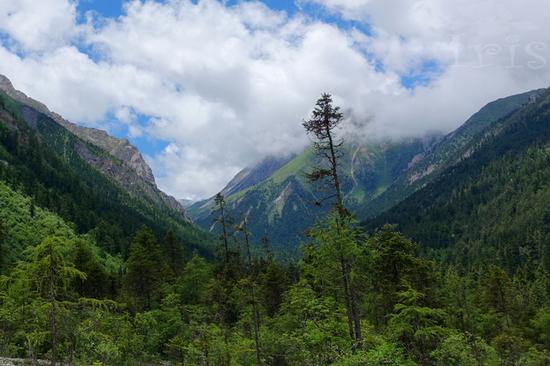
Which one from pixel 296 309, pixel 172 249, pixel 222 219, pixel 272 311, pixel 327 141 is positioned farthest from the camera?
pixel 172 249

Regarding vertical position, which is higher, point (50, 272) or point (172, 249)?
point (172, 249)

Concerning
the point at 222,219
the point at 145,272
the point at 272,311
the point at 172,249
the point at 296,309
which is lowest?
the point at 272,311

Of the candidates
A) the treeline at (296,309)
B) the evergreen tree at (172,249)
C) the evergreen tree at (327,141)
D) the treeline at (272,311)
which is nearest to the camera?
the treeline at (272,311)

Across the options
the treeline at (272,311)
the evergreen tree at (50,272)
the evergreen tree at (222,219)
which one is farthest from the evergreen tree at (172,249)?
the evergreen tree at (50,272)

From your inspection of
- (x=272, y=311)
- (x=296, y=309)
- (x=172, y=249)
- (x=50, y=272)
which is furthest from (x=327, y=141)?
(x=172, y=249)

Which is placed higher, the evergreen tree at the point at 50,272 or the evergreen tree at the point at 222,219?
the evergreen tree at the point at 222,219

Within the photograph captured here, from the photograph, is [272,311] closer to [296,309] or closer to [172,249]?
[296,309]

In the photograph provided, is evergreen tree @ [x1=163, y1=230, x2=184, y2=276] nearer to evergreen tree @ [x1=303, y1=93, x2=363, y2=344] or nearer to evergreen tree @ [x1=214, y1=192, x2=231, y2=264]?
evergreen tree @ [x1=214, y1=192, x2=231, y2=264]

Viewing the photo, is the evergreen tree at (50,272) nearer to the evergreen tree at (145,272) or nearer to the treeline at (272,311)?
the treeline at (272,311)

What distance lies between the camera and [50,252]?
1598 centimetres

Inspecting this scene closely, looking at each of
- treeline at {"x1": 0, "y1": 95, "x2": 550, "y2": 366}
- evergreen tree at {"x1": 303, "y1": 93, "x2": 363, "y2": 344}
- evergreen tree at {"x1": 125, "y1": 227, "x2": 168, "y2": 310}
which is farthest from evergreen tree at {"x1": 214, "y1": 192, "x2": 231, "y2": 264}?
evergreen tree at {"x1": 303, "y1": 93, "x2": 363, "y2": 344}

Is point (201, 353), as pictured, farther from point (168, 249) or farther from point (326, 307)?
point (168, 249)

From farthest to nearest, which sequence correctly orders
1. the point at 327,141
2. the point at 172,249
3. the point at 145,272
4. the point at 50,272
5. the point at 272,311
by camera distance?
the point at 172,249
the point at 272,311
the point at 145,272
the point at 327,141
the point at 50,272

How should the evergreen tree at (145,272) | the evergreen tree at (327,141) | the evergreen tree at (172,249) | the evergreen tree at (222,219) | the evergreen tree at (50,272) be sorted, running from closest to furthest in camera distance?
the evergreen tree at (50,272)
the evergreen tree at (327,141)
the evergreen tree at (145,272)
the evergreen tree at (222,219)
the evergreen tree at (172,249)
